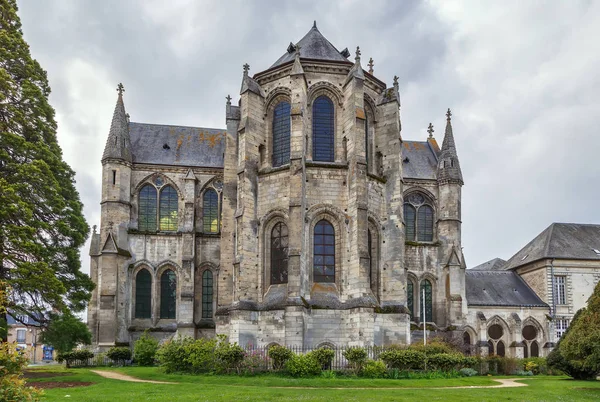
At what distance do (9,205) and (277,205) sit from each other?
1280cm

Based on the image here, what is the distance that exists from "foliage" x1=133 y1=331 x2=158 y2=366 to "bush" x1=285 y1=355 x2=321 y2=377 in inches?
507

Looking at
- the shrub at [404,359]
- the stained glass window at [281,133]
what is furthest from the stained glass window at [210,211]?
the shrub at [404,359]

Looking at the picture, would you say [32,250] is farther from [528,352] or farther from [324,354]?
[528,352]

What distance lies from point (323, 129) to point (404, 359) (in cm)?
1277

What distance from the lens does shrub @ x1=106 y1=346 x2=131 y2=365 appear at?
1316 inches

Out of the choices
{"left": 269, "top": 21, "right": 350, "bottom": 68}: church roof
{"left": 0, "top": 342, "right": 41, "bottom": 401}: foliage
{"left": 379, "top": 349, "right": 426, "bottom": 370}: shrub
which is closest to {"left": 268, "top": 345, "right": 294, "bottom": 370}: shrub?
{"left": 379, "top": 349, "right": 426, "bottom": 370}: shrub

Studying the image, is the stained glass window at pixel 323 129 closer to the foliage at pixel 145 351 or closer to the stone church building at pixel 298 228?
the stone church building at pixel 298 228

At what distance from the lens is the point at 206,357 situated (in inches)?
A: 953

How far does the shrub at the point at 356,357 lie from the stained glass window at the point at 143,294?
17585mm

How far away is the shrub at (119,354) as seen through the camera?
3344 centimetres

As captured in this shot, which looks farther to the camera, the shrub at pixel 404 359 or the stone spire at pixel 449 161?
the stone spire at pixel 449 161

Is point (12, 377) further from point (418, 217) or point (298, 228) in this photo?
point (418, 217)

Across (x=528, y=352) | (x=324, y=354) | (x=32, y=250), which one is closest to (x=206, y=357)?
(x=324, y=354)

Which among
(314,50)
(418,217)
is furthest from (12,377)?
(418,217)
